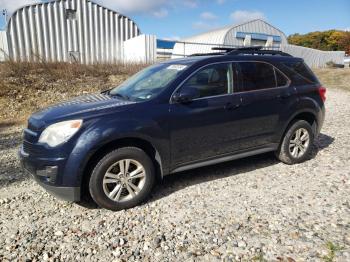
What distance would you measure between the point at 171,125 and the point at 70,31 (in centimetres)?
1512

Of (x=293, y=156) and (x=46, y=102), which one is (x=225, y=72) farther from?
(x=46, y=102)

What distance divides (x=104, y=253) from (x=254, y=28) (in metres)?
29.0

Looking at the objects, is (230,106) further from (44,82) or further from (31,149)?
(44,82)

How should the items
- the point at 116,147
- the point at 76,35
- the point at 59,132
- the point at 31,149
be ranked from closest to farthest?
the point at 59,132, the point at 31,149, the point at 116,147, the point at 76,35

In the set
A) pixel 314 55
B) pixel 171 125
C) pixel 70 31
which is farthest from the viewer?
pixel 314 55

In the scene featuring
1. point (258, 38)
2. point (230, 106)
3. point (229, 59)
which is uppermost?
point (258, 38)

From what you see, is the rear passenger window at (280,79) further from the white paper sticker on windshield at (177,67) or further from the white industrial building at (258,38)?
the white industrial building at (258,38)

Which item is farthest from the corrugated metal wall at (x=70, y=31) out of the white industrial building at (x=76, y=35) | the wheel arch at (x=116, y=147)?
the wheel arch at (x=116, y=147)

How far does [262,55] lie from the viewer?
5086 millimetres

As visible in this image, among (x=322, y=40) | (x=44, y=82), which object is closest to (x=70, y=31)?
(x=44, y=82)

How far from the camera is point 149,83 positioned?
457cm

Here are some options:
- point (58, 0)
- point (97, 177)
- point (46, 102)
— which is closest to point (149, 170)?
point (97, 177)

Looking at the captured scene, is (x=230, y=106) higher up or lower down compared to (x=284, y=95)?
lower down

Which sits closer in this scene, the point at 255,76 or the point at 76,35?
the point at 255,76
